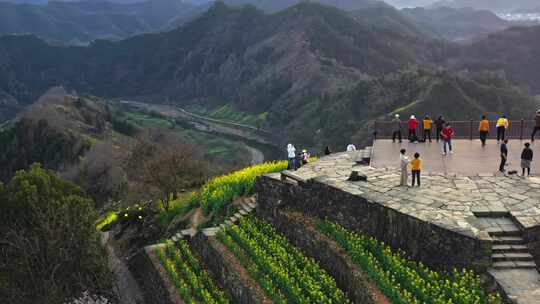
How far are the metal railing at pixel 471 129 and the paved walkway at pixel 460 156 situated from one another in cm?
49

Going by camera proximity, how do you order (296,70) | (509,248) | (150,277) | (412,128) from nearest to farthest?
(509,248)
(150,277)
(412,128)
(296,70)

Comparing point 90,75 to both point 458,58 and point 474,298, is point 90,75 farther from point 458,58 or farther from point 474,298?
point 474,298

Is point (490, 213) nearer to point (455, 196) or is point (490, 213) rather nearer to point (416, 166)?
point (455, 196)

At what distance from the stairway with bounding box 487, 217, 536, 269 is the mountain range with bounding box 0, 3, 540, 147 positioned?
176 feet

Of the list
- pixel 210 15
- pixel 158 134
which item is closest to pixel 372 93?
pixel 158 134

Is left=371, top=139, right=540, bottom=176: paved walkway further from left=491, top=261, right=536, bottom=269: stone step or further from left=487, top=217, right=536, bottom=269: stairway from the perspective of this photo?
left=491, top=261, right=536, bottom=269: stone step

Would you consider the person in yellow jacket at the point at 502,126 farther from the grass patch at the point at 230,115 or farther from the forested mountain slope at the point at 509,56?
the forested mountain slope at the point at 509,56

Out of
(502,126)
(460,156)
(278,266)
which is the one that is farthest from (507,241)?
(502,126)

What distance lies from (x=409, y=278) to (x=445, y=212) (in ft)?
6.24

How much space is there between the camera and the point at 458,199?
478 inches

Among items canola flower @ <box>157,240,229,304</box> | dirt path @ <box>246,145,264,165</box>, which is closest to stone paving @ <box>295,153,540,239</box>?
canola flower @ <box>157,240,229,304</box>

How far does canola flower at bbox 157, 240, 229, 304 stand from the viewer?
13734 millimetres

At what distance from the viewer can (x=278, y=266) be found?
13.0 metres

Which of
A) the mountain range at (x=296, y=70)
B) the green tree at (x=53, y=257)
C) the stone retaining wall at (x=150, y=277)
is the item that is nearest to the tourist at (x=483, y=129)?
the stone retaining wall at (x=150, y=277)
